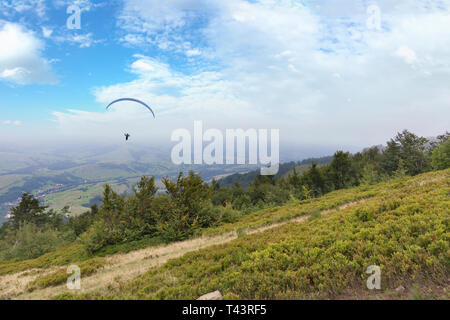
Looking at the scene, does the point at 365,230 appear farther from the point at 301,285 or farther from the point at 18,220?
the point at 18,220

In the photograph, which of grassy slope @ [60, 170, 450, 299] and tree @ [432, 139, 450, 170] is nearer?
grassy slope @ [60, 170, 450, 299]

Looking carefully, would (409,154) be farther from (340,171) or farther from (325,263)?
(325,263)

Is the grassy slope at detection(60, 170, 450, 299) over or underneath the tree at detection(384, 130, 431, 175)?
underneath

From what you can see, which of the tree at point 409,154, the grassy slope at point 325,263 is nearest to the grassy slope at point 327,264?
the grassy slope at point 325,263

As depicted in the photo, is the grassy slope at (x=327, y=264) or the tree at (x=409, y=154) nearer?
the grassy slope at (x=327, y=264)

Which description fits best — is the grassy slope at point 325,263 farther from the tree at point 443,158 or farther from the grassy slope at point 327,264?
the tree at point 443,158
